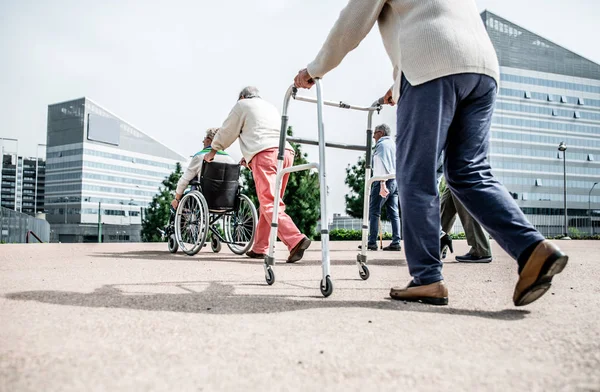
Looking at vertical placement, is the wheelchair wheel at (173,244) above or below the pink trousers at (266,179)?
below

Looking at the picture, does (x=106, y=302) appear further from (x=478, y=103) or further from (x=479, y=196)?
(x=478, y=103)

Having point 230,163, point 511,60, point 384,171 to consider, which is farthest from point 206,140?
point 511,60

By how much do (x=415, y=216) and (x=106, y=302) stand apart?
1.61m

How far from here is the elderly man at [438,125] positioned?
8.59 feet

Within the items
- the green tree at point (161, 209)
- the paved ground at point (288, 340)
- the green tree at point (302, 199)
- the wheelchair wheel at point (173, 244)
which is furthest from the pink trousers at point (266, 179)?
the green tree at point (161, 209)

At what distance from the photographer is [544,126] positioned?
87.0m

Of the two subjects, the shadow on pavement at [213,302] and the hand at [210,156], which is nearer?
the shadow on pavement at [213,302]

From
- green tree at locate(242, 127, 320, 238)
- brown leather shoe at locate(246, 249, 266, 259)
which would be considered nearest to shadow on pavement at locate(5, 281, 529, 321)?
brown leather shoe at locate(246, 249, 266, 259)

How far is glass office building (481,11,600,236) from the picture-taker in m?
84.9

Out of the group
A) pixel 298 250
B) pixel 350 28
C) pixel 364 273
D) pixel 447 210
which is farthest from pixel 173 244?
pixel 350 28

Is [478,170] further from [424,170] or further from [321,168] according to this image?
[321,168]

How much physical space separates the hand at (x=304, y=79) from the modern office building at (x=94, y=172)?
361ft

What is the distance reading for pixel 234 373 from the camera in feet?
4.73

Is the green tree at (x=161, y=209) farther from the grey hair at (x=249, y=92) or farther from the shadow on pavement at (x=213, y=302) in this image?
the shadow on pavement at (x=213, y=302)
